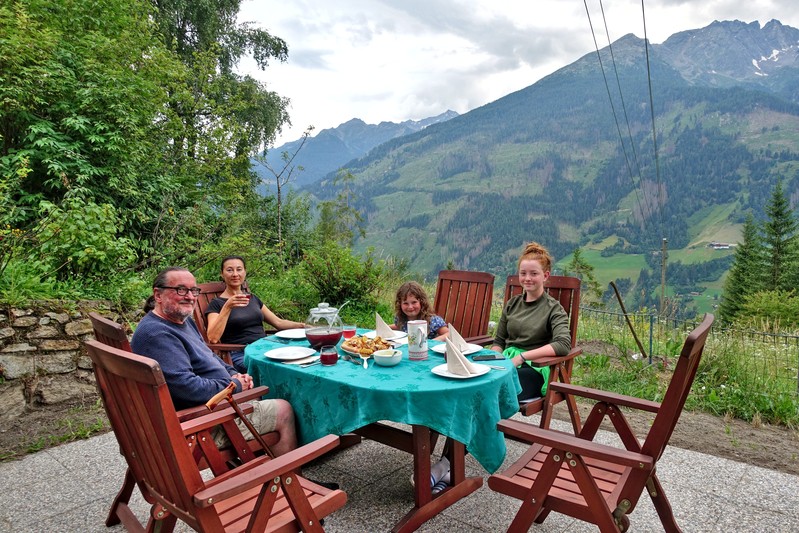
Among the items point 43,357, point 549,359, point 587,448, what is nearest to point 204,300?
point 43,357

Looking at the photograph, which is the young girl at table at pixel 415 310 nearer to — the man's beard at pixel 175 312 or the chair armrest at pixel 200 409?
the chair armrest at pixel 200 409

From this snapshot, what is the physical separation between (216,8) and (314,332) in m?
15.3

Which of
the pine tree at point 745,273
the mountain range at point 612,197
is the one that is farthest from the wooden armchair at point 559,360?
the mountain range at point 612,197

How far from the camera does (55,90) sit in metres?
6.45

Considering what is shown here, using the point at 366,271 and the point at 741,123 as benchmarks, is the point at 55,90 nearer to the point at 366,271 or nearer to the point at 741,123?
the point at 366,271

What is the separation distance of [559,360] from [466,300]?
138cm

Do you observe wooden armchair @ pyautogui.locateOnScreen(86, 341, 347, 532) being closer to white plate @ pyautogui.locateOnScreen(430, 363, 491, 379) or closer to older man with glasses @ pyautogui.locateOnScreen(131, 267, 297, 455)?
older man with glasses @ pyautogui.locateOnScreen(131, 267, 297, 455)

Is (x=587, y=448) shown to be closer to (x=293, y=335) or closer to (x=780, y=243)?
(x=293, y=335)

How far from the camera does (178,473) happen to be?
→ 62.0 inches

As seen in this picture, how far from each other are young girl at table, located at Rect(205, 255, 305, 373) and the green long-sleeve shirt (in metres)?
1.73

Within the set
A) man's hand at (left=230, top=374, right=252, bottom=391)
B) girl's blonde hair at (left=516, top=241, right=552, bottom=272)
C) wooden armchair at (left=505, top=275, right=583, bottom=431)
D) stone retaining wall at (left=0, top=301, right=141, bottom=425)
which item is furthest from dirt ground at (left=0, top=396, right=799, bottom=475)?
man's hand at (left=230, top=374, right=252, bottom=391)

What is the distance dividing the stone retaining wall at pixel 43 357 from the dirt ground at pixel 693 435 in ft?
0.42

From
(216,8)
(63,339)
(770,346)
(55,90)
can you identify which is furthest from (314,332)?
(216,8)

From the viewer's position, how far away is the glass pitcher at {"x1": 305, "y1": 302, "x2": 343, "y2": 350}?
2.94 m
